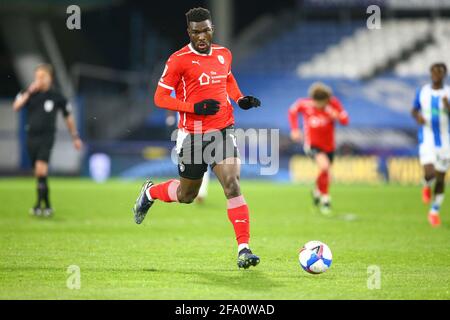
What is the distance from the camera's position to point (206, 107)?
380 inches

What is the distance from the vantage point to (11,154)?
1265 inches

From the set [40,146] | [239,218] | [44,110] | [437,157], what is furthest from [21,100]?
[239,218]

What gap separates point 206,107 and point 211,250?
2.62m

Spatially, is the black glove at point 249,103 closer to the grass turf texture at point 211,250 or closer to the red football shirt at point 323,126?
the grass turf texture at point 211,250

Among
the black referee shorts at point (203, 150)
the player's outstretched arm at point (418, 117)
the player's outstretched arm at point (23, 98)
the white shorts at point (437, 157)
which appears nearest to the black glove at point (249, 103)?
the black referee shorts at point (203, 150)

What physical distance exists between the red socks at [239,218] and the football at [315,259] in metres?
0.67

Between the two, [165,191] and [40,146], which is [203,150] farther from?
[40,146]

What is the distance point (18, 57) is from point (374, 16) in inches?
501

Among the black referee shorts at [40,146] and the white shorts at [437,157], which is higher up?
the black referee shorts at [40,146]

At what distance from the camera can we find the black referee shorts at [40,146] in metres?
16.3

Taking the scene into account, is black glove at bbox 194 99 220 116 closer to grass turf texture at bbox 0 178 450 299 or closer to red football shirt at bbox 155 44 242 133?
red football shirt at bbox 155 44 242 133

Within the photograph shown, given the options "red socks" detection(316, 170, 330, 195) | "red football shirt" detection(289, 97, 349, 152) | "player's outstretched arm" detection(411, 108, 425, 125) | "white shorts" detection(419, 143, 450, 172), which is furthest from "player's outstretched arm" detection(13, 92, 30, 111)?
"white shorts" detection(419, 143, 450, 172)

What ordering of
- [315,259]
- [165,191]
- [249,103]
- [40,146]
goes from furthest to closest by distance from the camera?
[40,146] → [165,191] → [249,103] → [315,259]

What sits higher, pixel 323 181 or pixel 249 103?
pixel 323 181
